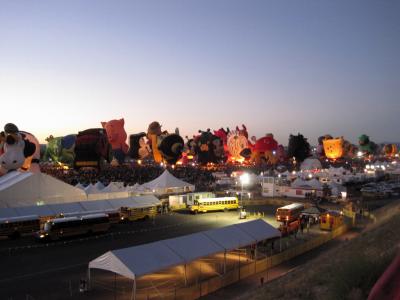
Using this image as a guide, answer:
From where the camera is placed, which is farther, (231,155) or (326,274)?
(231,155)

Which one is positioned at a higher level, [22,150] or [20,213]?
[22,150]

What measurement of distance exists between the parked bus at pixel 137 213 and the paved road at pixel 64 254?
0.68 m

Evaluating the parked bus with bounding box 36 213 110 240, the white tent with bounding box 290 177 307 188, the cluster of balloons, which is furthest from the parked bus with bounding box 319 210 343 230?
the cluster of balloons

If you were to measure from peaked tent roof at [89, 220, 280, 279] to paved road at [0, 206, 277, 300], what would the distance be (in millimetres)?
1923

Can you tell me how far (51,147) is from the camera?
67.4 metres

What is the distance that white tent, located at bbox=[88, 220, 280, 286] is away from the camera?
13.1 metres

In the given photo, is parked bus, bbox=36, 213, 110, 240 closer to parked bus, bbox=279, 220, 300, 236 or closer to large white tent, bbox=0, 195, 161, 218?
large white tent, bbox=0, 195, 161, 218

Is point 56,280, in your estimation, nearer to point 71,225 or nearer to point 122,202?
point 71,225

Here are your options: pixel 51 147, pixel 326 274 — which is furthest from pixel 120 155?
pixel 326 274

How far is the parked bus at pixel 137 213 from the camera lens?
93.4 feet

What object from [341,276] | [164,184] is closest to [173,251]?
[341,276]

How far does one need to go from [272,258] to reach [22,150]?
999 inches

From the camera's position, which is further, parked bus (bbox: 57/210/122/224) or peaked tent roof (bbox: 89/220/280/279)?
parked bus (bbox: 57/210/122/224)

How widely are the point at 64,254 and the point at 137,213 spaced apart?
33.2 ft
